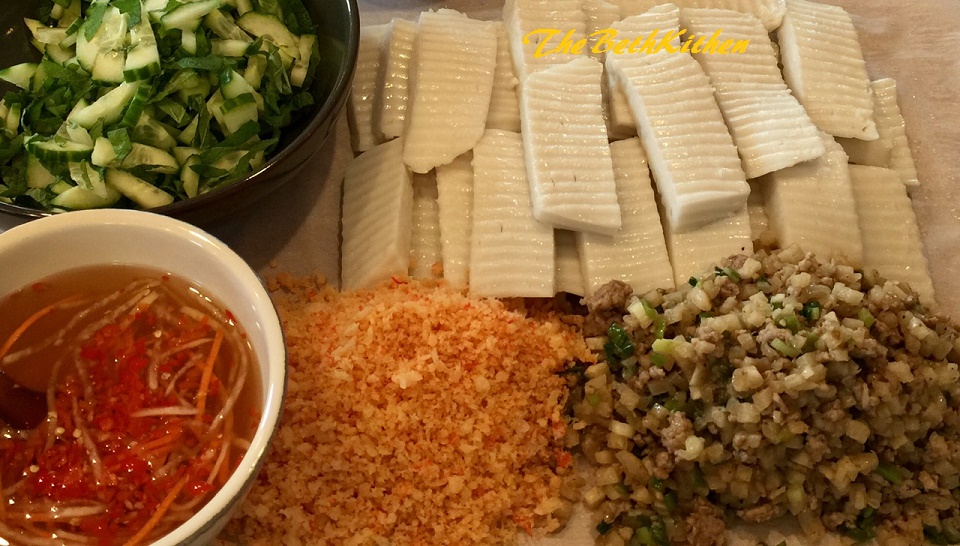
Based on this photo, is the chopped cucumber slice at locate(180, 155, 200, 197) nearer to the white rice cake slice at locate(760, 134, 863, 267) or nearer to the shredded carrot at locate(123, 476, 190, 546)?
the shredded carrot at locate(123, 476, 190, 546)

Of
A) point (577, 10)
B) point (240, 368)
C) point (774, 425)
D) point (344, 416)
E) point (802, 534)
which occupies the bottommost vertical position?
point (802, 534)

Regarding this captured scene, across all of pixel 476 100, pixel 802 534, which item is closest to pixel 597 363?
pixel 802 534

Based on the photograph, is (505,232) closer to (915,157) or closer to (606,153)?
(606,153)

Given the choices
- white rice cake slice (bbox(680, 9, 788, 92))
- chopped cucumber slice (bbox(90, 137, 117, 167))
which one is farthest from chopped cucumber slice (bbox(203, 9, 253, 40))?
white rice cake slice (bbox(680, 9, 788, 92))

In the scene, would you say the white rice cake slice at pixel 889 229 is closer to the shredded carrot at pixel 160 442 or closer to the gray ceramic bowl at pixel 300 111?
the gray ceramic bowl at pixel 300 111

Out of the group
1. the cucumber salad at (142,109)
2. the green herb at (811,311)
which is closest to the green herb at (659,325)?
the green herb at (811,311)

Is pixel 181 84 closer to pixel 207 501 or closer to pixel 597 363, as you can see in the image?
pixel 207 501
